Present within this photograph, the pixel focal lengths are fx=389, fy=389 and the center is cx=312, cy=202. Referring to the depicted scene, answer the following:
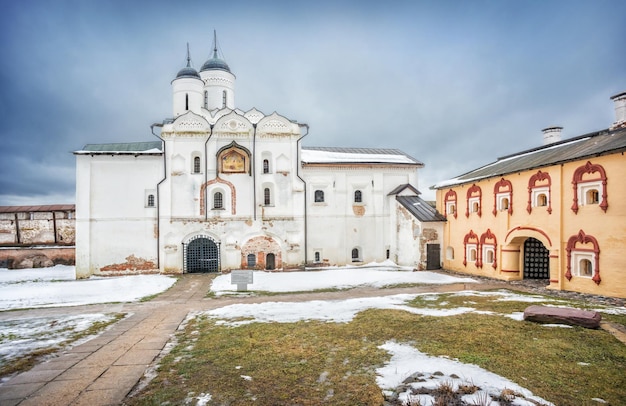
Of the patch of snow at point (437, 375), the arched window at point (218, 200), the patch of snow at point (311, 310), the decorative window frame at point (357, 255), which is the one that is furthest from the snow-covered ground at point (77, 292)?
the patch of snow at point (437, 375)

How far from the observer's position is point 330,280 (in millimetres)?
20000

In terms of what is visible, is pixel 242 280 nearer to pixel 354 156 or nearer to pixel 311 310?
pixel 311 310

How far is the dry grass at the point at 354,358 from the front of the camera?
244 inches

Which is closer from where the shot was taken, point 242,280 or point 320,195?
point 242,280

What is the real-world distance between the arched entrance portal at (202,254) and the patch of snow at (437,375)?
61.0 ft

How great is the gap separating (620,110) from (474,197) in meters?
7.60

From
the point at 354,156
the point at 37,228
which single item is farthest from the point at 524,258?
the point at 37,228

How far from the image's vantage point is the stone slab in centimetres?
964

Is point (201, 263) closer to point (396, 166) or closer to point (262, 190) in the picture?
point (262, 190)

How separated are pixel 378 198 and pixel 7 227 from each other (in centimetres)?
2825

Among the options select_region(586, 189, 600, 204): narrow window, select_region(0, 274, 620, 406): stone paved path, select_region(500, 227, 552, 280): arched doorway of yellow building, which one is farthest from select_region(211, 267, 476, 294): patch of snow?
select_region(586, 189, 600, 204): narrow window

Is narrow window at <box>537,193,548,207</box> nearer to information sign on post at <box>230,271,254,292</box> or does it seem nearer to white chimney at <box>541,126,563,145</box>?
Answer: white chimney at <box>541,126,563,145</box>

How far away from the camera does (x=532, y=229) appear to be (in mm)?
17641

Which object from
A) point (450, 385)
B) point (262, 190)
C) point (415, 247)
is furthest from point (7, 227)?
point (450, 385)
